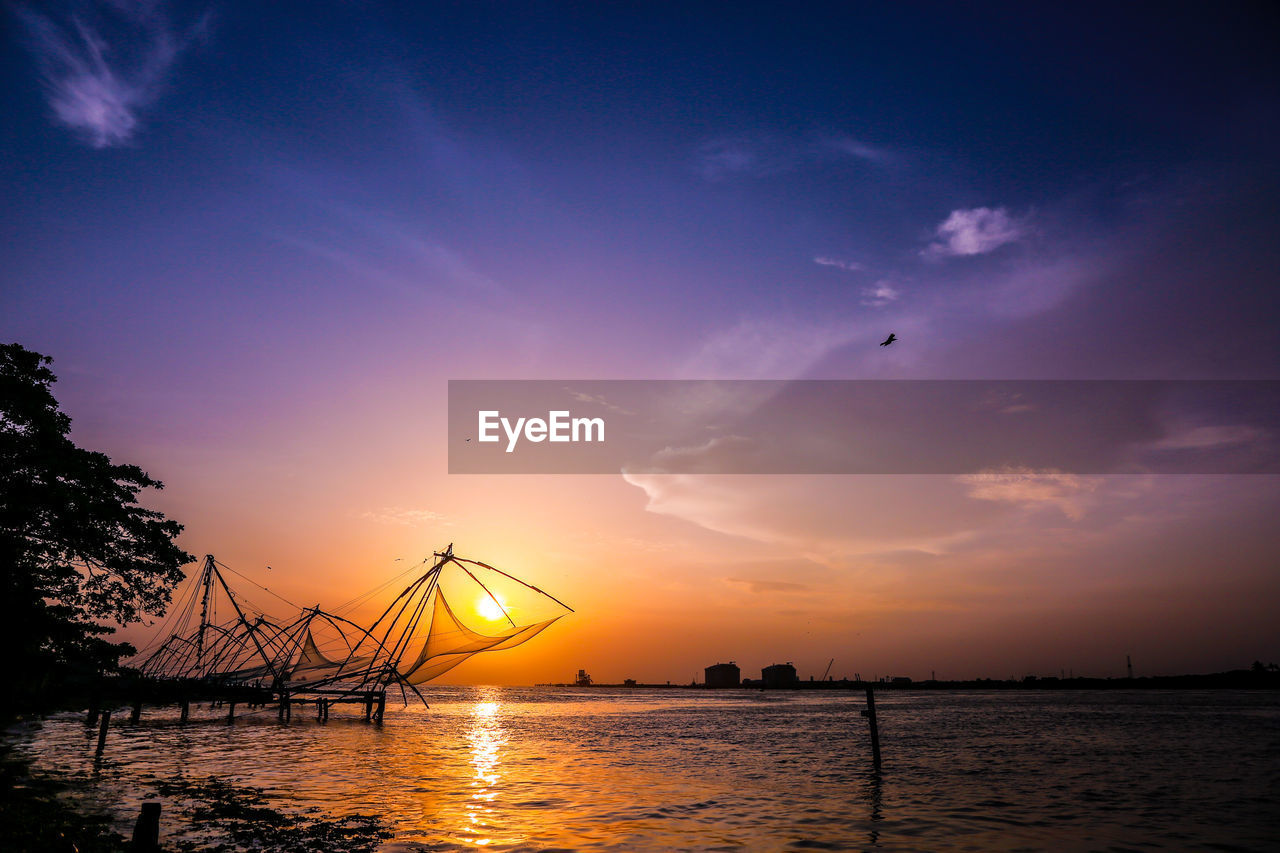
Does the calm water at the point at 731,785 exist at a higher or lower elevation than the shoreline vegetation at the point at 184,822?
lower

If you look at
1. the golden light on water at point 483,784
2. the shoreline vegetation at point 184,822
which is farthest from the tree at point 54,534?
the golden light on water at point 483,784

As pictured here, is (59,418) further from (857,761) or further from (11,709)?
(857,761)

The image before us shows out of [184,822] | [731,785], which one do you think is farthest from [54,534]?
[731,785]

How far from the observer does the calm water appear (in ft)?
44.5

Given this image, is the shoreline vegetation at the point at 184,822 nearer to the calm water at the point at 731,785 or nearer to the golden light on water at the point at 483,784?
the calm water at the point at 731,785

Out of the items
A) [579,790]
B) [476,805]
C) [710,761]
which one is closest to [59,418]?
[476,805]

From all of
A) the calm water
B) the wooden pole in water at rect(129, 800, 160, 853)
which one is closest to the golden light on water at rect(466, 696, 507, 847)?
the calm water

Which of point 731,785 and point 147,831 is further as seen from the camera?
point 731,785

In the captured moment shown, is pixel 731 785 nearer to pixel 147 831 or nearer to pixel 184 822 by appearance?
pixel 184 822

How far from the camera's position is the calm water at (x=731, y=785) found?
1358 cm

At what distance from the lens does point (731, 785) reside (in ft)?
65.2

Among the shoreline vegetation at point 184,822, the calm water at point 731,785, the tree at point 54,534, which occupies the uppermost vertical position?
the tree at point 54,534

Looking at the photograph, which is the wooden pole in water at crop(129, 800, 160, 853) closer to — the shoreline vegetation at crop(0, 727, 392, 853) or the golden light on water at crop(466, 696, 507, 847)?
the shoreline vegetation at crop(0, 727, 392, 853)

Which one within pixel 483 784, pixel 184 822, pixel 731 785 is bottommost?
pixel 731 785
